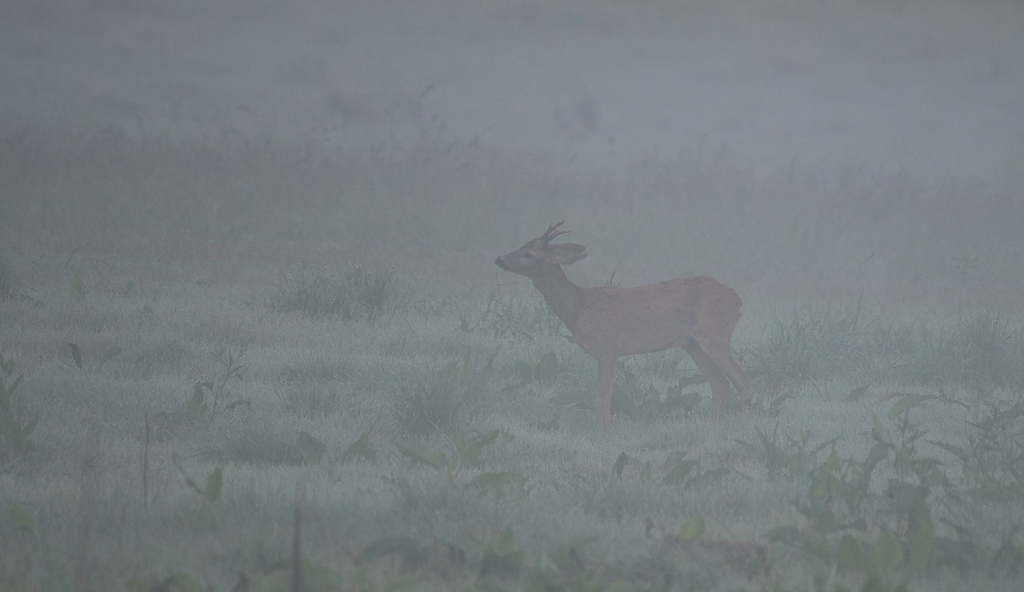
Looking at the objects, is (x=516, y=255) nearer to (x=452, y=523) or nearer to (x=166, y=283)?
(x=452, y=523)

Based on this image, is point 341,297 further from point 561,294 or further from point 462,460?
point 462,460

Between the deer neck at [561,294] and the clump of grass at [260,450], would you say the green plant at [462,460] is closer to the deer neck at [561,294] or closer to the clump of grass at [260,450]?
the clump of grass at [260,450]

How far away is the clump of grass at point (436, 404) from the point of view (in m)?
5.98

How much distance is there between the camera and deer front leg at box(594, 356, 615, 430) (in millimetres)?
6457

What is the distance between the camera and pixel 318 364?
715 cm

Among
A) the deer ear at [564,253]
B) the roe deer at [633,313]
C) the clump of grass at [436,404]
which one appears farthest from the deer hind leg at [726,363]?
the clump of grass at [436,404]

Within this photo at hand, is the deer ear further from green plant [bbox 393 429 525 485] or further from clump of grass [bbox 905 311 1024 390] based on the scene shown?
clump of grass [bbox 905 311 1024 390]

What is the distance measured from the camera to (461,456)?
15.7ft

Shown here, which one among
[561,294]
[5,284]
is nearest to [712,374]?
[561,294]

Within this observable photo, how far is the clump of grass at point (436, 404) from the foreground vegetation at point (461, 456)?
0.02 meters

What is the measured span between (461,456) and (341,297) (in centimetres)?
512

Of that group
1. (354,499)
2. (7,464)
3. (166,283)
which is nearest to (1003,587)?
(354,499)

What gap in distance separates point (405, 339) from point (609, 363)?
2436 mm

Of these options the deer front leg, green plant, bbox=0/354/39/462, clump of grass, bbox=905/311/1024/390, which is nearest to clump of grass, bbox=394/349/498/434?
the deer front leg
